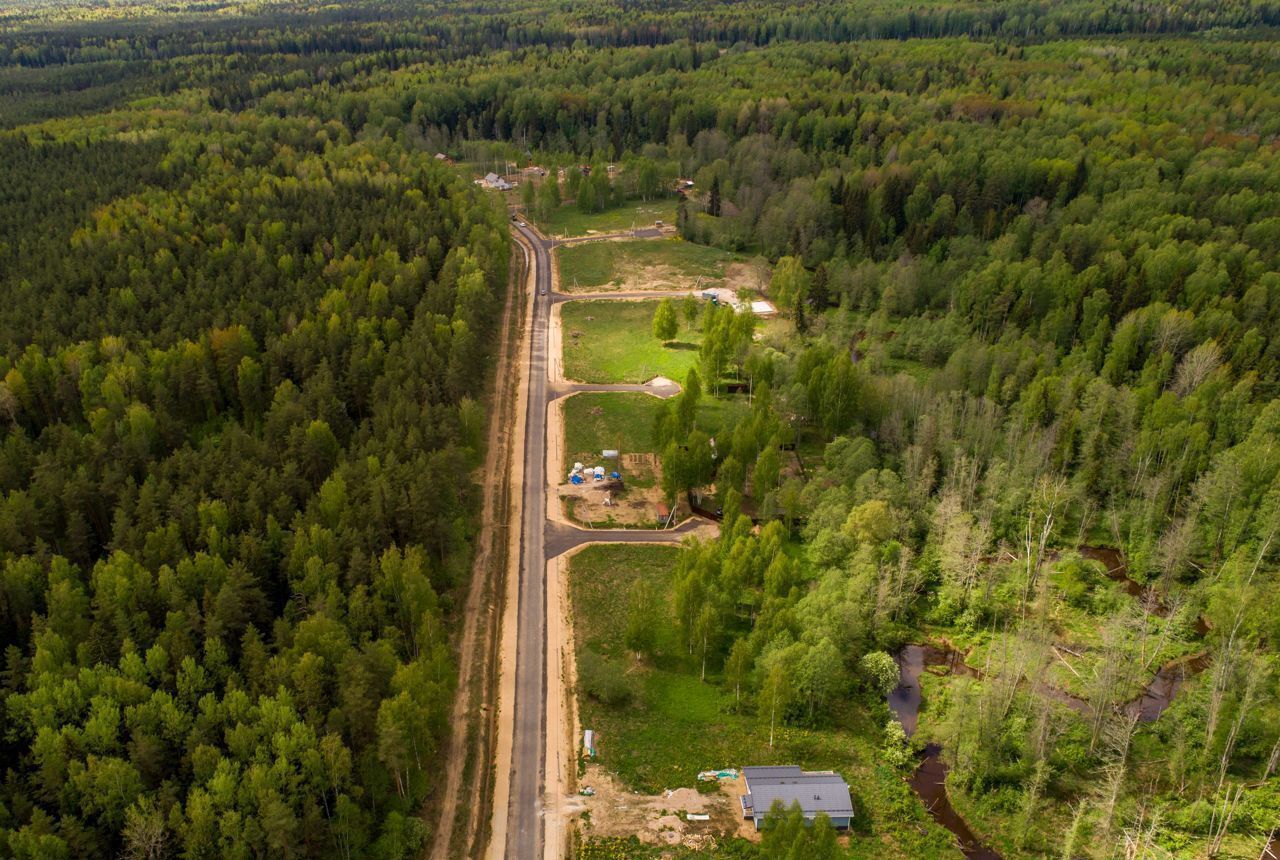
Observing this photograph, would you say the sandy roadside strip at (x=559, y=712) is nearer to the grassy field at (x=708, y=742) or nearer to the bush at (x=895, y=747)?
the grassy field at (x=708, y=742)

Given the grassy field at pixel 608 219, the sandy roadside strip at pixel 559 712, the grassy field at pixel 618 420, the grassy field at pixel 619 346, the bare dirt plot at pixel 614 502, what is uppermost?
the grassy field at pixel 608 219

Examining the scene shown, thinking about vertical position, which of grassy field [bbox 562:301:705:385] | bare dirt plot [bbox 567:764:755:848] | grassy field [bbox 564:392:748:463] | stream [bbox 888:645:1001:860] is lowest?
stream [bbox 888:645:1001:860]

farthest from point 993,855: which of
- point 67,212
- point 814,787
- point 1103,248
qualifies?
point 67,212

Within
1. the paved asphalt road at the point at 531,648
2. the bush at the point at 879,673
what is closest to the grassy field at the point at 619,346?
the paved asphalt road at the point at 531,648

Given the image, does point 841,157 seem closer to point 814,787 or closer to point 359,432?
point 359,432

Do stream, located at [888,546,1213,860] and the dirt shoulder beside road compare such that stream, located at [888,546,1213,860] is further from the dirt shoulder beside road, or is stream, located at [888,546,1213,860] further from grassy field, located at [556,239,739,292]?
grassy field, located at [556,239,739,292]

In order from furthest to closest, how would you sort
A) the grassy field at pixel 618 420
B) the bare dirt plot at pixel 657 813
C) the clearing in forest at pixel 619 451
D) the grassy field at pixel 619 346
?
the grassy field at pixel 619 346 < the grassy field at pixel 618 420 < the clearing in forest at pixel 619 451 < the bare dirt plot at pixel 657 813

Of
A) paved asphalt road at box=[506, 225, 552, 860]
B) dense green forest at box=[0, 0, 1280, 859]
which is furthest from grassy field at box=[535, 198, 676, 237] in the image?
paved asphalt road at box=[506, 225, 552, 860]

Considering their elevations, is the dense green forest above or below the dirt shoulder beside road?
above
